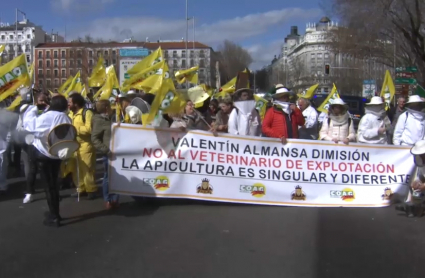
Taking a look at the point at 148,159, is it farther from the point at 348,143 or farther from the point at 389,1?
the point at 389,1

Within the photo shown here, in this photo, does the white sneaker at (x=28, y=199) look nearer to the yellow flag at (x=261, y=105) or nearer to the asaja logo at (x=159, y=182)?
the asaja logo at (x=159, y=182)

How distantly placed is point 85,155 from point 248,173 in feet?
8.74

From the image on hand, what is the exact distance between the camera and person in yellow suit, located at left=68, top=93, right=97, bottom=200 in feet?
28.2

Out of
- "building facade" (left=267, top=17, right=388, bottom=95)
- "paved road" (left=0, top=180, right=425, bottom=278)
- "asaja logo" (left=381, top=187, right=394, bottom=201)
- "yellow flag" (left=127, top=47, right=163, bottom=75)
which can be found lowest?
"paved road" (left=0, top=180, right=425, bottom=278)

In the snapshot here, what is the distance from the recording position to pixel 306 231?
22.3ft

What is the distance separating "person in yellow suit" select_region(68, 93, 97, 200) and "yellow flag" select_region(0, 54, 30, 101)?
0.86 meters

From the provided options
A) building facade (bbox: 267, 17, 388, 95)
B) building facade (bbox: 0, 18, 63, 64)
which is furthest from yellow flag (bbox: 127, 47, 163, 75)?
building facade (bbox: 0, 18, 63, 64)

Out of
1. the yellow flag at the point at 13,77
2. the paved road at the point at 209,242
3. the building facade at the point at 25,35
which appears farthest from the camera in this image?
the building facade at the point at 25,35

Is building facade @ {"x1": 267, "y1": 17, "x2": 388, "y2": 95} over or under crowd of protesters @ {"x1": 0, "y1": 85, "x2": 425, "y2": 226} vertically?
over

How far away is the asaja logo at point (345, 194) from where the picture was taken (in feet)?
26.2

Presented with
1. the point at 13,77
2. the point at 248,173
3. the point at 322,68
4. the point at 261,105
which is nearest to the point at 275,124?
the point at 248,173

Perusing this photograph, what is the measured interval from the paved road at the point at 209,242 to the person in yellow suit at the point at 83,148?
513mm

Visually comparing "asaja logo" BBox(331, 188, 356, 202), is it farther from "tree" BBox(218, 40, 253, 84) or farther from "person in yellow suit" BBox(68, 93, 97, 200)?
"tree" BBox(218, 40, 253, 84)

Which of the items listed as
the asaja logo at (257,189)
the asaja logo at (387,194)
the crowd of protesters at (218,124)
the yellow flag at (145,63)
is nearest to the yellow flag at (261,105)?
Answer: the yellow flag at (145,63)
